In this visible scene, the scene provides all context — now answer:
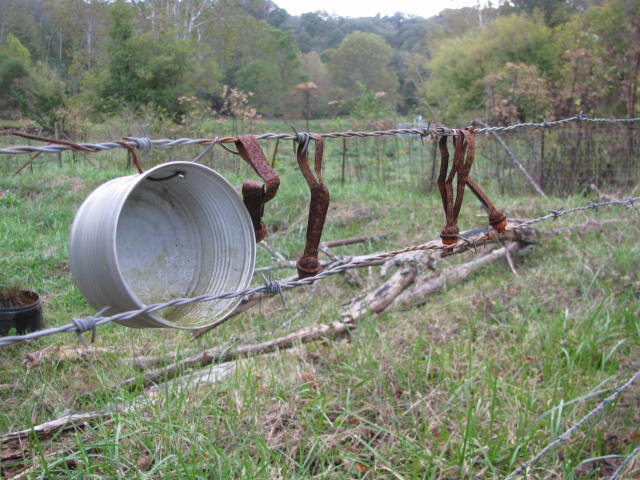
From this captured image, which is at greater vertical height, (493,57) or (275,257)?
(493,57)

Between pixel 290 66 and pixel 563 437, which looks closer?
pixel 563 437

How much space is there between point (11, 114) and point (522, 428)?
1962 centimetres

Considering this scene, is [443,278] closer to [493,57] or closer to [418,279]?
[418,279]

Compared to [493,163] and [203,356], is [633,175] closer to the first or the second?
[493,163]

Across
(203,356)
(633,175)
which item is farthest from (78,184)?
(633,175)

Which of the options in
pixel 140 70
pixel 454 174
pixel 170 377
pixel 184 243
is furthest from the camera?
pixel 140 70

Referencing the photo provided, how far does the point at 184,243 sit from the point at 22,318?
3.42 m

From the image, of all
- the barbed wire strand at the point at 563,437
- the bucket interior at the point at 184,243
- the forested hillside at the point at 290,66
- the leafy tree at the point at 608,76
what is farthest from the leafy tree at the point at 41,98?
the barbed wire strand at the point at 563,437

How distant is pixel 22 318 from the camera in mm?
4156

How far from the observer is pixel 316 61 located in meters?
40.1

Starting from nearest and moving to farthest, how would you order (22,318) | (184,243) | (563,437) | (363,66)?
(184,243), (563,437), (22,318), (363,66)

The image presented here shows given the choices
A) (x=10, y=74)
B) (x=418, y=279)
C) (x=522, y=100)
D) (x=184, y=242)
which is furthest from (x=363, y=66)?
(x=184, y=242)

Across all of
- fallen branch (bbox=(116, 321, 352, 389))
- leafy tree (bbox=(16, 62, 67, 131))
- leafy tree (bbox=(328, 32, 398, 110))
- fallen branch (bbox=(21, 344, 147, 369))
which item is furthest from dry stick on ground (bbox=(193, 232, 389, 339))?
leafy tree (bbox=(328, 32, 398, 110))

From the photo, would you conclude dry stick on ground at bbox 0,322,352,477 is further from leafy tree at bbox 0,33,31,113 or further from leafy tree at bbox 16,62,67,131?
leafy tree at bbox 0,33,31,113
